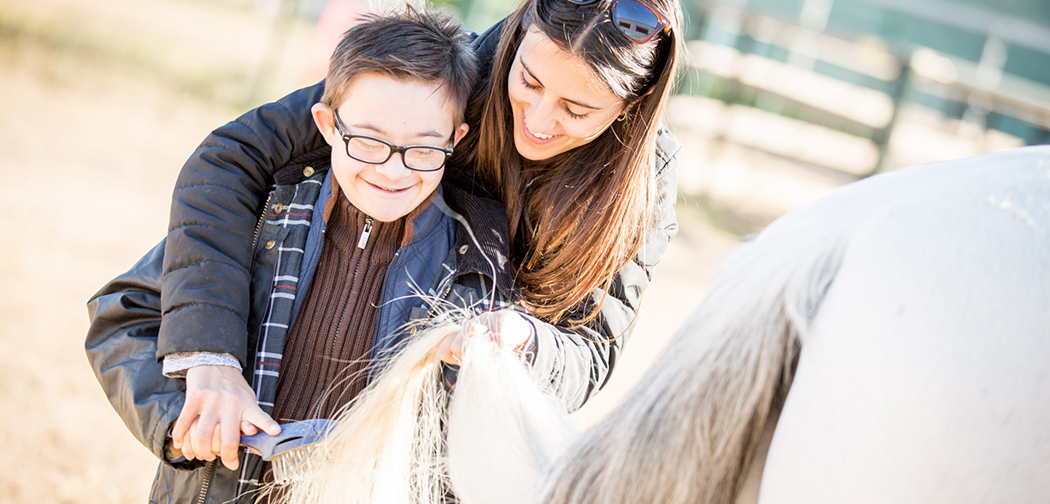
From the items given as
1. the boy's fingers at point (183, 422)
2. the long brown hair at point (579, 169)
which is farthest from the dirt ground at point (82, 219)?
the boy's fingers at point (183, 422)

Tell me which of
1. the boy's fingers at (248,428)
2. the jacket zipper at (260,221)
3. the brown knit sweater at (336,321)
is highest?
the jacket zipper at (260,221)

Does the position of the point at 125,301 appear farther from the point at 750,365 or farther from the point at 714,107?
the point at 714,107

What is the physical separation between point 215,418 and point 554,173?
2.76 feet

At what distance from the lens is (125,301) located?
1395 mm

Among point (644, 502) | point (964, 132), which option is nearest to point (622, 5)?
point (644, 502)

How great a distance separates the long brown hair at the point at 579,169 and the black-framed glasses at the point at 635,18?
13 mm

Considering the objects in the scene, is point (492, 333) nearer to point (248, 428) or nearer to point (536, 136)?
point (248, 428)

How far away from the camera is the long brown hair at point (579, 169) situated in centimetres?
147

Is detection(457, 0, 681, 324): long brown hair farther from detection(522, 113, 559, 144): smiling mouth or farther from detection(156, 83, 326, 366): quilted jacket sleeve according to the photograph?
detection(156, 83, 326, 366): quilted jacket sleeve

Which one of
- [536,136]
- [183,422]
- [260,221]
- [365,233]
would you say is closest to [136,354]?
[183,422]

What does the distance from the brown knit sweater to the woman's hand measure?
0.27 m

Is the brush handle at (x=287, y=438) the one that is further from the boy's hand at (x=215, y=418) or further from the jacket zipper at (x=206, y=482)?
the jacket zipper at (x=206, y=482)

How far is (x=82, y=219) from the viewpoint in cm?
382

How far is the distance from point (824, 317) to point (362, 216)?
0.95 meters
